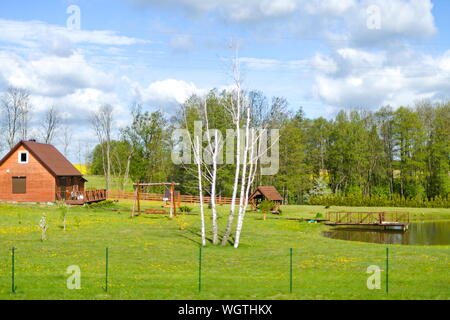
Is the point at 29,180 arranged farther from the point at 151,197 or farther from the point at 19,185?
the point at 151,197

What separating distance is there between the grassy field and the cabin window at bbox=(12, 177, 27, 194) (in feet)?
50.1

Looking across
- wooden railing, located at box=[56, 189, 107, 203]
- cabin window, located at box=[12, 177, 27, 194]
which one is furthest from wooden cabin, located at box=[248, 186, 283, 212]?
cabin window, located at box=[12, 177, 27, 194]

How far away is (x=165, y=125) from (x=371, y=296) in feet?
209

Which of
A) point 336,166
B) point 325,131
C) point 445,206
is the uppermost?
point 325,131

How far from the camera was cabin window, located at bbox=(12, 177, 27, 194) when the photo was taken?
167 ft

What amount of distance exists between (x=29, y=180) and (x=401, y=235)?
36.5 metres

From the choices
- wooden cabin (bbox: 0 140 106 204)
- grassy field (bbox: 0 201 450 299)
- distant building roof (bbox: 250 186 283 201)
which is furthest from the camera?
distant building roof (bbox: 250 186 283 201)

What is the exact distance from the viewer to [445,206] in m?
64.7

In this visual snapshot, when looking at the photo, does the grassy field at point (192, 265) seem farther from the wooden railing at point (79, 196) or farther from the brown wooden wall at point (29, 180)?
the wooden railing at point (79, 196)

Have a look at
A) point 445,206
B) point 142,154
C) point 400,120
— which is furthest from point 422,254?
point 142,154

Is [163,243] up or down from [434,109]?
down

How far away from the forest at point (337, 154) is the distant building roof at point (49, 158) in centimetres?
1698

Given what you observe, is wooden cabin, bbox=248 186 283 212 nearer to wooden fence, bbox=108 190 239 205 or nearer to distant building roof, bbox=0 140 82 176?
wooden fence, bbox=108 190 239 205
